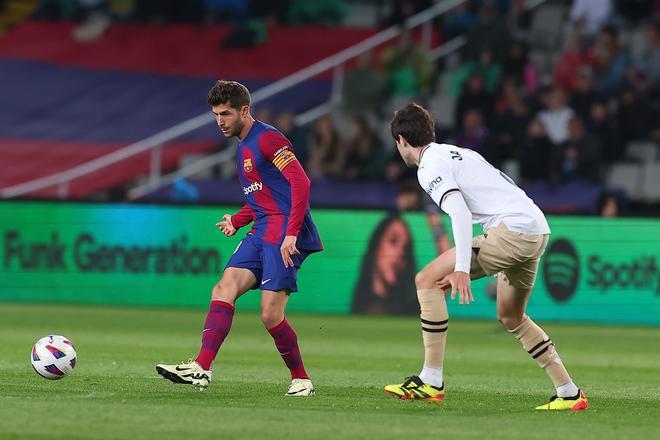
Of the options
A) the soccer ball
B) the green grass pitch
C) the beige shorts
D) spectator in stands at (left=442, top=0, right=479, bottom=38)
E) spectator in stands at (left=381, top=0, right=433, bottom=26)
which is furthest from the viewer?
spectator in stands at (left=442, top=0, right=479, bottom=38)

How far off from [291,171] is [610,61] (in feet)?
51.4

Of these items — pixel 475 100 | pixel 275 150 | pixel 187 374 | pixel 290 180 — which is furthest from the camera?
pixel 475 100

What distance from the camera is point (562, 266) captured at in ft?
66.7

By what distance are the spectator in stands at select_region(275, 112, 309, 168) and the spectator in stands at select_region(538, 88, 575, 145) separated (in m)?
3.82

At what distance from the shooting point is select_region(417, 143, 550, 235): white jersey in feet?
31.7

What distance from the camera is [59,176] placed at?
25.0m

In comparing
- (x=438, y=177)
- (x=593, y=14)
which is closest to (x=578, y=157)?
(x=593, y=14)

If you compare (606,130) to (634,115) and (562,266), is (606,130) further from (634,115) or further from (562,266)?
(562,266)

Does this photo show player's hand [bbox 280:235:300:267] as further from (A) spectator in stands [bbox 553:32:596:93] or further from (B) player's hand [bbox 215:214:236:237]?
(A) spectator in stands [bbox 553:32:596:93]

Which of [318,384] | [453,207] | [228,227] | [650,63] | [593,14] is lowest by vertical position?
[318,384]

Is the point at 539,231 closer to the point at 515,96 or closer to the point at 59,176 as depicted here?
the point at 515,96

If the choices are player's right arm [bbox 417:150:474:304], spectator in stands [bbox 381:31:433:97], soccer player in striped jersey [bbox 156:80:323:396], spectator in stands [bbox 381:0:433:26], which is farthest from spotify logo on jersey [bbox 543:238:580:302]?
player's right arm [bbox 417:150:474:304]

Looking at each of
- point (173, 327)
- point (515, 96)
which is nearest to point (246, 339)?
point (173, 327)

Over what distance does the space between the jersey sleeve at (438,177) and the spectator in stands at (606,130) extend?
46.1 ft
